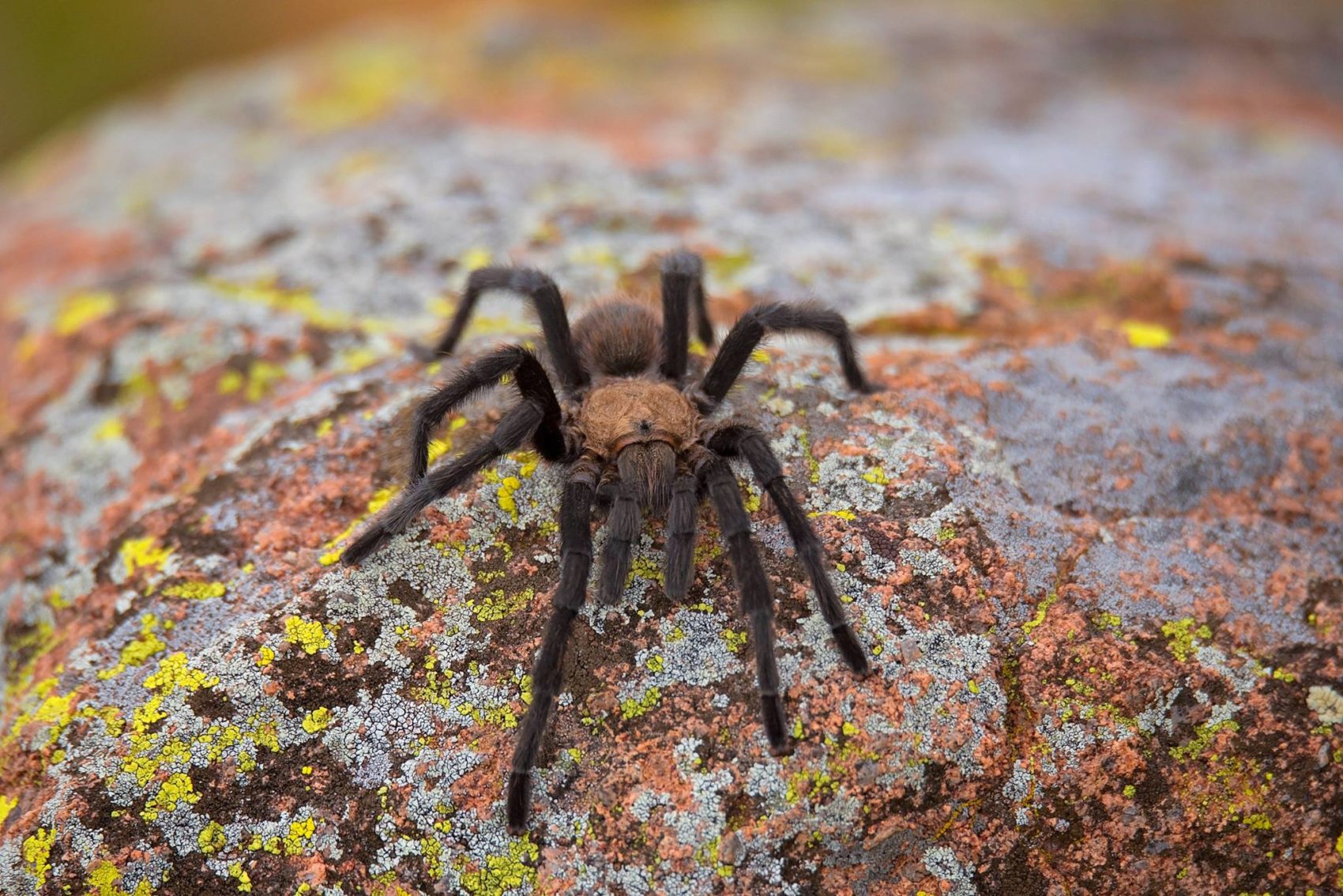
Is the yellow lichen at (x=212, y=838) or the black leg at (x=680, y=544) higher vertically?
the black leg at (x=680, y=544)

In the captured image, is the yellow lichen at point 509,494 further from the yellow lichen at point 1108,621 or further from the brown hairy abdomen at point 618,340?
the yellow lichen at point 1108,621

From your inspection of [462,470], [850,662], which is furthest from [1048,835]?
[462,470]

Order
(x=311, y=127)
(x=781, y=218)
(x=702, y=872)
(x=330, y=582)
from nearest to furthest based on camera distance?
(x=702, y=872), (x=330, y=582), (x=781, y=218), (x=311, y=127)

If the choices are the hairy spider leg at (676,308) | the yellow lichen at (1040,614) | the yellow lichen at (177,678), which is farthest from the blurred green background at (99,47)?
the yellow lichen at (1040,614)

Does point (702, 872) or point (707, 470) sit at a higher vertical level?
point (707, 470)

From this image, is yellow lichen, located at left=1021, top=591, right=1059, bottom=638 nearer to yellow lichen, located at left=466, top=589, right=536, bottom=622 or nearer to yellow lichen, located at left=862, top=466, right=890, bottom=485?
yellow lichen, located at left=862, top=466, right=890, bottom=485

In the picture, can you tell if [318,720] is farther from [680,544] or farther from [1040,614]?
[1040,614]

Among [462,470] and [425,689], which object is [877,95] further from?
[425,689]
